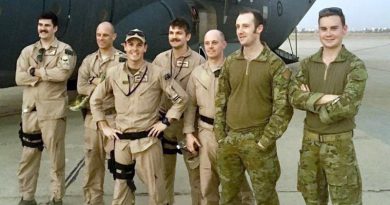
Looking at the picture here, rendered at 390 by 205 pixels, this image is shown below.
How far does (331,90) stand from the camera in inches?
121

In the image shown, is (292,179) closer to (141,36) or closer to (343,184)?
(343,184)

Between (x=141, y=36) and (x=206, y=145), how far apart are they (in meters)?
0.95

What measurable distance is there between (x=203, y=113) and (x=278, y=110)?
719 mm

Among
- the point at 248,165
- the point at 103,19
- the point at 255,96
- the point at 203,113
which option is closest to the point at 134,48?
the point at 203,113

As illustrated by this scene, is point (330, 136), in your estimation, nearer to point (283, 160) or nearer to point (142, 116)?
point (142, 116)

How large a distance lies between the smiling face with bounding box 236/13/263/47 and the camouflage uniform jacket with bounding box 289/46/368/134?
38cm

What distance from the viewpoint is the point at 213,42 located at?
143 inches

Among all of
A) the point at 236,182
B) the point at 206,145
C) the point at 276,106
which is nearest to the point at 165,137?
the point at 206,145

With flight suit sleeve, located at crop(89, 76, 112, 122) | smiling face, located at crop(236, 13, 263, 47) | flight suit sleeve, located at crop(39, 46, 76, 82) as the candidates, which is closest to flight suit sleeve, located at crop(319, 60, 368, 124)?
smiling face, located at crop(236, 13, 263, 47)

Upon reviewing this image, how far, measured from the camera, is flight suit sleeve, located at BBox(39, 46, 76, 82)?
4.07m

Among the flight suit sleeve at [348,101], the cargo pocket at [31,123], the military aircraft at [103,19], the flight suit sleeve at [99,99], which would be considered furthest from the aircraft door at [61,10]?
the flight suit sleeve at [348,101]

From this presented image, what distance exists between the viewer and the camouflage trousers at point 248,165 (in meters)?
3.32

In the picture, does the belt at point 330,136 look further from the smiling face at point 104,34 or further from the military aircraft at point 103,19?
the military aircraft at point 103,19

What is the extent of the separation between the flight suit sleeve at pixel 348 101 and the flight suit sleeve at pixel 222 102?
72cm
